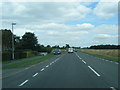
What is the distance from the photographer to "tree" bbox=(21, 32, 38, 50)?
91375 millimetres

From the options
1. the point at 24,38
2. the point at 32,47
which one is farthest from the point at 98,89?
the point at 24,38

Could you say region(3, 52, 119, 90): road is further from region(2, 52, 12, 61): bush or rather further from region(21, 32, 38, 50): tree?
region(21, 32, 38, 50): tree

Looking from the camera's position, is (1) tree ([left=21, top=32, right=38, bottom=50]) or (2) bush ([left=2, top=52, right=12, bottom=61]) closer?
(2) bush ([left=2, top=52, right=12, bottom=61])

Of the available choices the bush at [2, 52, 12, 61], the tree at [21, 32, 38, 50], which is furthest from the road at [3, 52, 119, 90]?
the tree at [21, 32, 38, 50]

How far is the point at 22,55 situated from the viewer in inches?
1890

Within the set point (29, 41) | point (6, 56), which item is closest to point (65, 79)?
point (6, 56)

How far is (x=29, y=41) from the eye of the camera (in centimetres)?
9325

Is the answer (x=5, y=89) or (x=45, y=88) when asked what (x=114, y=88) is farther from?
(x=5, y=89)

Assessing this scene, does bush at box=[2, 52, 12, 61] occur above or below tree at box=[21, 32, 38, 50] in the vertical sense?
below

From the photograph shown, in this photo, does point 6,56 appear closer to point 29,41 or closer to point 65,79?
point 65,79

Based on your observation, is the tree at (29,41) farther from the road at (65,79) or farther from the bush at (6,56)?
the road at (65,79)

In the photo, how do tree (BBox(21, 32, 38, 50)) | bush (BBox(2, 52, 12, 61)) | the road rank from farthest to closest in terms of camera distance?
tree (BBox(21, 32, 38, 50)), bush (BBox(2, 52, 12, 61)), the road

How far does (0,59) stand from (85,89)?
2825 centimetres

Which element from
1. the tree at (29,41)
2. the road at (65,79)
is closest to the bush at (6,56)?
the road at (65,79)
